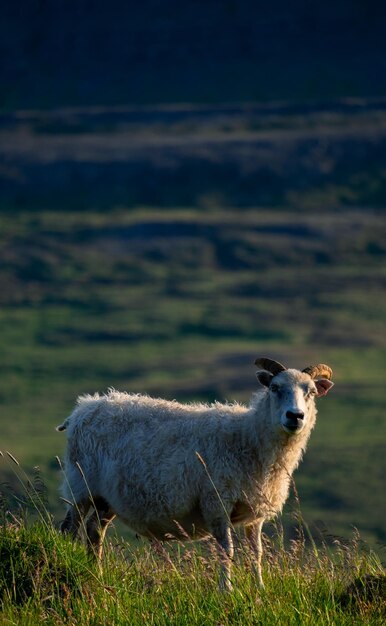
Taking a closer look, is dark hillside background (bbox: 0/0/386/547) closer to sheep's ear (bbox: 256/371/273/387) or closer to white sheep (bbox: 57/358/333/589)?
white sheep (bbox: 57/358/333/589)

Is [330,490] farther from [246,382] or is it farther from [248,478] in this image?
[248,478]

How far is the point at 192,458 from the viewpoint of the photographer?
1364 cm

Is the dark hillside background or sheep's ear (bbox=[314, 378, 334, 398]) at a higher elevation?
sheep's ear (bbox=[314, 378, 334, 398])

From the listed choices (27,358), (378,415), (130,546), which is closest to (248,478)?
(130,546)

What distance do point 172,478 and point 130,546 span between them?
98.9 inches

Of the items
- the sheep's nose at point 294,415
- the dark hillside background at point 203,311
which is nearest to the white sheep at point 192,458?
the sheep's nose at point 294,415

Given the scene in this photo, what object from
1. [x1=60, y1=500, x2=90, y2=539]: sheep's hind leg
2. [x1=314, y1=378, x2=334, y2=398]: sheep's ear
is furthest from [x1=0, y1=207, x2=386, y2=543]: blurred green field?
[x1=314, y1=378, x2=334, y2=398]: sheep's ear

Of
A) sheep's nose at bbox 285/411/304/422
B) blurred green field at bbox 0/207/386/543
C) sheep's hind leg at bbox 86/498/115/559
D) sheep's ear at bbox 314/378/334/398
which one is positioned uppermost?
sheep's ear at bbox 314/378/334/398

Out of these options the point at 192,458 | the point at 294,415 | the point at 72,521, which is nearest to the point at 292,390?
the point at 294,415

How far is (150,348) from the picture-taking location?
132250 mm

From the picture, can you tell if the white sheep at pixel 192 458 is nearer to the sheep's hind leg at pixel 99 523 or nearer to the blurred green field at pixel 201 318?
the sheep's hind leg at pixel 99 523

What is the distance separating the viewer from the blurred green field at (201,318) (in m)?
94.3

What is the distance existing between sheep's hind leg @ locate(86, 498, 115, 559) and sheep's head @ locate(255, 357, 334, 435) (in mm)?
2045

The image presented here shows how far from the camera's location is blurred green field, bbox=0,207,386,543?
94312mm
